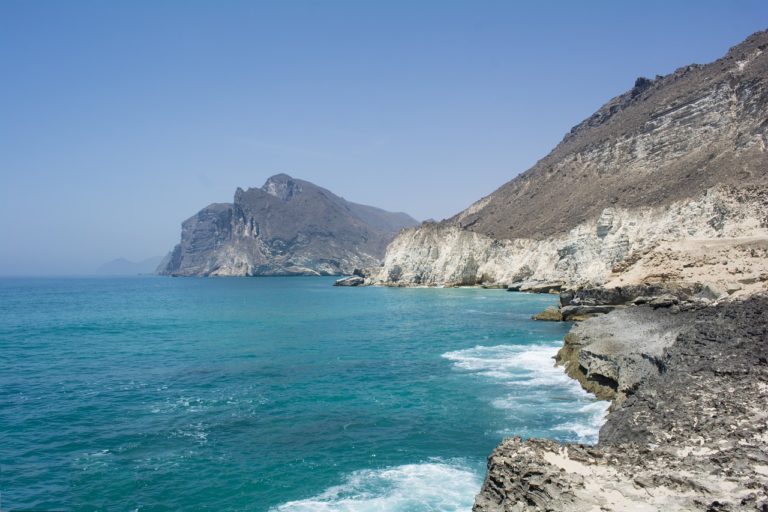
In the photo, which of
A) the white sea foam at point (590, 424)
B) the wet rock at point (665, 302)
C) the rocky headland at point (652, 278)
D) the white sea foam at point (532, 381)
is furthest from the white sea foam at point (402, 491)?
the wet rock at point (665, 302)

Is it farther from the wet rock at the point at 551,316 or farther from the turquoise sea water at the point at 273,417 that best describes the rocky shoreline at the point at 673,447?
the wet rock at the point at 551,316

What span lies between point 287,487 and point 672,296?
25.5 meters

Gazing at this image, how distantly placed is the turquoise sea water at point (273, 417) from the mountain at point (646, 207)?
1193 cm

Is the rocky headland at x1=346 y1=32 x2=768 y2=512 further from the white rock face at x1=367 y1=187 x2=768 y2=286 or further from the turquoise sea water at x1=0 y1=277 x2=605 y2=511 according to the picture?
the turquoise sea water at x1=0 y1=277 x2=605 y2=511

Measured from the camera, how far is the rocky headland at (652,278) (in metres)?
8.61

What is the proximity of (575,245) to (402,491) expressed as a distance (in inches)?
2548

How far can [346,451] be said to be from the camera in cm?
1578

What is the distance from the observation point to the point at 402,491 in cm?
1309

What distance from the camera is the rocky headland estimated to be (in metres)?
8.61

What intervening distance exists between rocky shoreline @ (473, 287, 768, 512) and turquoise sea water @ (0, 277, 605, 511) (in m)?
3.61

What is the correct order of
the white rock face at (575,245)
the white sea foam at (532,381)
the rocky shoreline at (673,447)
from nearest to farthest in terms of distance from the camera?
the rocky shoreline at (673,447) → the white sea foam at (532,381) → the white rock face at (575,245)

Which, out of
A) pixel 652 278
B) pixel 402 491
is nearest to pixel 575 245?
pixel 652 278

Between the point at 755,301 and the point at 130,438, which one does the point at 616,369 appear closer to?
the point at 755,301

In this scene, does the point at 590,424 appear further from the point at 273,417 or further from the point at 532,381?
the point at 273,417
